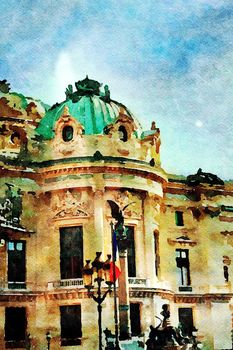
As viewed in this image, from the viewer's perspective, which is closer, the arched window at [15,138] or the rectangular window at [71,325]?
the rectangular window at [71,325]

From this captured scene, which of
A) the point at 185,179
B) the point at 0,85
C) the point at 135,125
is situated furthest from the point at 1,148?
the point at 185,179

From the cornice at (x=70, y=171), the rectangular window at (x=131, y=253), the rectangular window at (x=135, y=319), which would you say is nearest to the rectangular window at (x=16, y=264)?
the cornice at (x=70, y=171)

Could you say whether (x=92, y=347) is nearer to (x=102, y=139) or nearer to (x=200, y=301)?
(x=200, y=301)

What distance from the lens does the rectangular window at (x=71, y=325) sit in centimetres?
3058

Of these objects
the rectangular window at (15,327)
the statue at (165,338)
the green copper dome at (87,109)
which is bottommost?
the statue at (165,338)

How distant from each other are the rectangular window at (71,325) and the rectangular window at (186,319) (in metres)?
6.15

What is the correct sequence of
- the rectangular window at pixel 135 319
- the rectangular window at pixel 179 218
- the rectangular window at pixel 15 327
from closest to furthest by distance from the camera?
the rectangular window at pixel 15 327 → the rectangular window at pixel 135 319 → the rectangular window at pixel 179 218

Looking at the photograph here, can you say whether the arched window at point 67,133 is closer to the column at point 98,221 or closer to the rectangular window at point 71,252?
the column at point 98,221

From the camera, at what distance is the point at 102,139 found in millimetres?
32844

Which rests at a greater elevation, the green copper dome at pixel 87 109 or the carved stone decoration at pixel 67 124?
the green copper dome at pixel 87 109

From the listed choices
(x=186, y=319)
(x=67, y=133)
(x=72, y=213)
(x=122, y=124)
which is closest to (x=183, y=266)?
(x=186, y=319)

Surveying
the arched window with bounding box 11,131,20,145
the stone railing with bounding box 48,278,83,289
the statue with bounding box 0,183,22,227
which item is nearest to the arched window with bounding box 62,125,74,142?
the arched window with bounding box 11,131,20,145

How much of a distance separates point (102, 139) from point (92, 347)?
9.59m

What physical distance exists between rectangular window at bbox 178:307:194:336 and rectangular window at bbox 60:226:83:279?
6.33 meters
